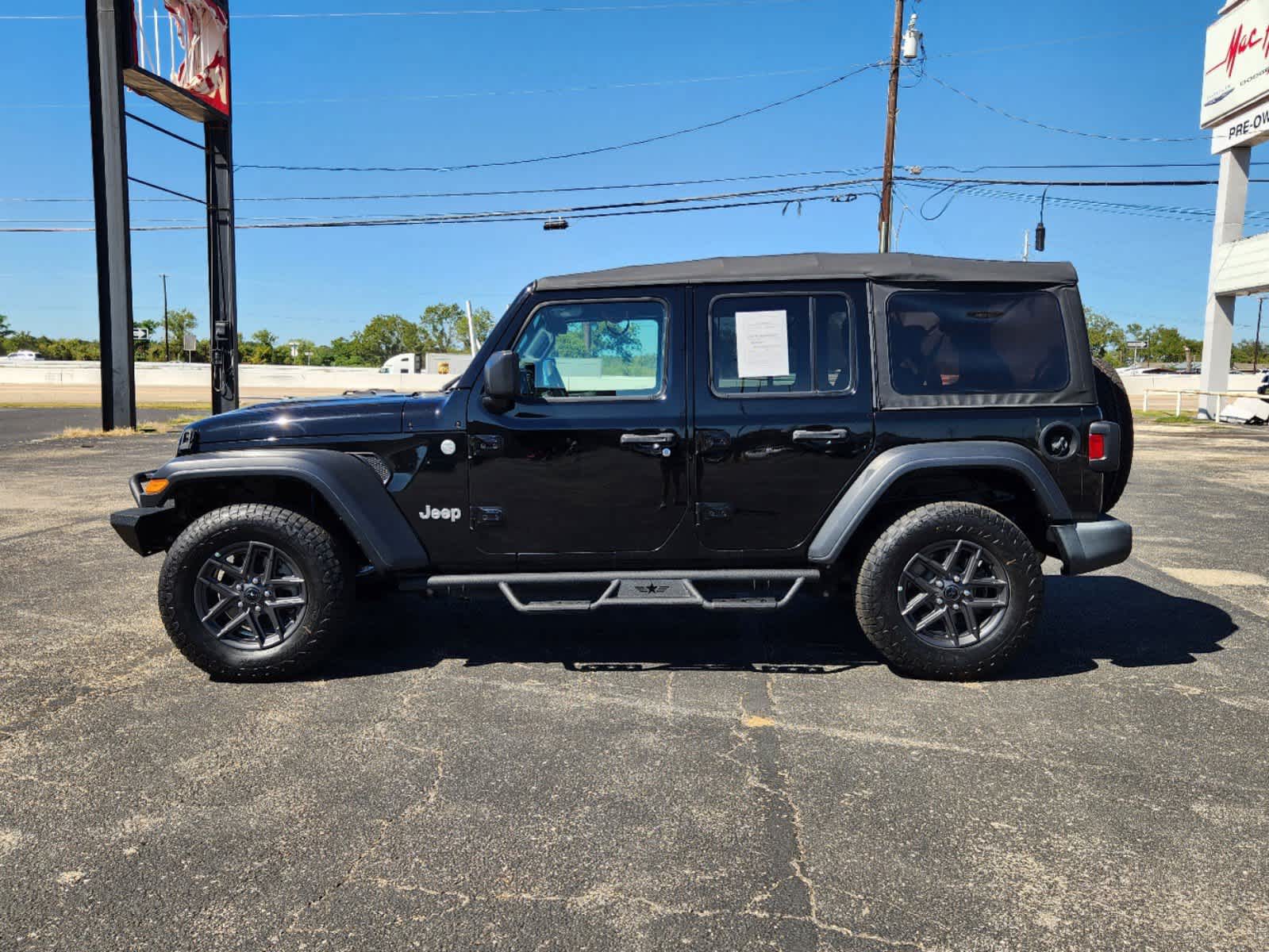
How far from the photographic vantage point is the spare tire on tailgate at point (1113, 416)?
4.33 m

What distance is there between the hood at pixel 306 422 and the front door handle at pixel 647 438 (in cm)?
89

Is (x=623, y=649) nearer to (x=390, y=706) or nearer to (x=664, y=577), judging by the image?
(x=664, y=577)

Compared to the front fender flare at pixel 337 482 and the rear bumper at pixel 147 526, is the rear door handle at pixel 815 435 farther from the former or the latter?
the rear bumper at pixel 147 526

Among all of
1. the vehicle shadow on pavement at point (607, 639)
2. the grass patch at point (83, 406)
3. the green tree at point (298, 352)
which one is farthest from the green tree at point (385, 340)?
the vehicle shadow on pavement at point (607, 639)

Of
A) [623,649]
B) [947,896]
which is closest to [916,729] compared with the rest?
[947,896]

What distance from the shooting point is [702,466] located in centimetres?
412

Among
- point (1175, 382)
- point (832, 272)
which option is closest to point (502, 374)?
point (832, 272)

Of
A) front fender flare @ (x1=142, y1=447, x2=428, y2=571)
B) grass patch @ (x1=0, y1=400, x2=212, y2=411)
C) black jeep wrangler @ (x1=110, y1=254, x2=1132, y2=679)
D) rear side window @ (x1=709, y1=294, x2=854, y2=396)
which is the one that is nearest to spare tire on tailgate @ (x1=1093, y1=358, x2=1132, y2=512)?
black jeep wrangler @ (x1=110, y1=254, x2=1132, y2=679)

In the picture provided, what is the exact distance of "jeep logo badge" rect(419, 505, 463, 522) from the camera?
13.6 ft

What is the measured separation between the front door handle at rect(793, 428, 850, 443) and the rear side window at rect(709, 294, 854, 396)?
0.68 ft

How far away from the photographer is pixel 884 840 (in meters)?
2.73

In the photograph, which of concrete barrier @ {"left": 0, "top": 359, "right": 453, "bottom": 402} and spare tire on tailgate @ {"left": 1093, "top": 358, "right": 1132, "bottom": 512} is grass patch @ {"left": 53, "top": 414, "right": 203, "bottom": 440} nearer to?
spare tire on tailgate @ {"left": 1093, "top": 358, "right": 1132, "bottom": 512}

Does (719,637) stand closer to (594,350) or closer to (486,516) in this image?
(486,516)

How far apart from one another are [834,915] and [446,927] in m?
1.02
